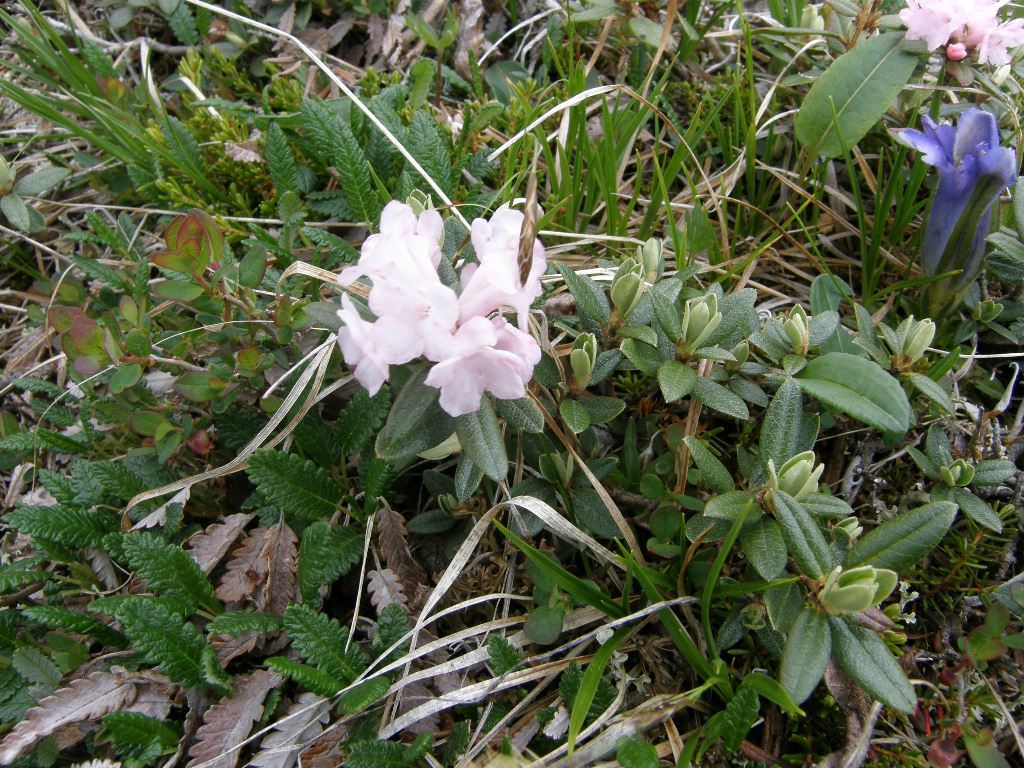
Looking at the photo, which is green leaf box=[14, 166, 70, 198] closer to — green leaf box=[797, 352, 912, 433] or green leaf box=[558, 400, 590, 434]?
green leaf box=[558, 400, 590, 434]

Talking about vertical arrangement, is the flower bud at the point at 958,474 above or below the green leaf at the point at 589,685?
above

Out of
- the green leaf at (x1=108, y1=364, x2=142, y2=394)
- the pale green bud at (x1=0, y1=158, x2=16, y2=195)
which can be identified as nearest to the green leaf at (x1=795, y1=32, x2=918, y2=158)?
the green leaf at (x1=108, y1=364, x2=142, y2=394)

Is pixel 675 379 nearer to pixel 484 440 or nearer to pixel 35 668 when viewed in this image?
pixel 484 440

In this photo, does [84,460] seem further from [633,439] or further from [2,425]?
[633,439]

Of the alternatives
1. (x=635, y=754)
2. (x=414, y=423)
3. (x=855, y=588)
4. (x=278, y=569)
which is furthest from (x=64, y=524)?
(x=855, y=588)

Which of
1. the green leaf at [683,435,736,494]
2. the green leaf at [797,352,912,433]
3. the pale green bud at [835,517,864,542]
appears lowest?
the pale green bud at [835,517,864,542]

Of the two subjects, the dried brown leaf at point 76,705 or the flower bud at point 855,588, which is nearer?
the flower bud at point 855,588

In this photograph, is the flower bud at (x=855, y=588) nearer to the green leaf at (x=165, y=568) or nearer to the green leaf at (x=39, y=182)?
the green leaf at (x=165, y=568)

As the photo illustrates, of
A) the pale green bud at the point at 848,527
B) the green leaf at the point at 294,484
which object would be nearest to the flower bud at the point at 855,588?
the pale green bud at the point at 848,527
